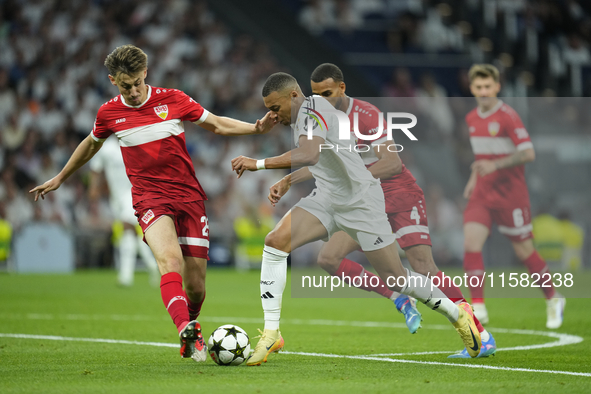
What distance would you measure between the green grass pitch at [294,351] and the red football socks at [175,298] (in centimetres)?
37

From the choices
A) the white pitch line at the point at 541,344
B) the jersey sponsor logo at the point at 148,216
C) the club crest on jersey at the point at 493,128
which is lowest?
the white pitch line at the point at 541,344

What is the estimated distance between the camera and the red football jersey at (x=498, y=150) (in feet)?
30.1

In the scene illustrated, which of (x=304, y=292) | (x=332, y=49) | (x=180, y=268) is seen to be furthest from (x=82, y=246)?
(x=180, y=268)

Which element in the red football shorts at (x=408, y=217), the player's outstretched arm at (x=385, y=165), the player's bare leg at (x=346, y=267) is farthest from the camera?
the red football shorts at (x=408, y=217)

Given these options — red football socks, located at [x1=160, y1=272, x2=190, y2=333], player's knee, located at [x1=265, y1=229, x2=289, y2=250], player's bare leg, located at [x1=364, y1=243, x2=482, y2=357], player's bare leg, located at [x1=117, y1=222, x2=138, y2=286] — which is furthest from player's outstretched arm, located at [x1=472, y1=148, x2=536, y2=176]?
player's bare leg, located at [x1=117, y1=222, x2=138, y2=286]

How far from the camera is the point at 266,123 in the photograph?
6461 millimetres

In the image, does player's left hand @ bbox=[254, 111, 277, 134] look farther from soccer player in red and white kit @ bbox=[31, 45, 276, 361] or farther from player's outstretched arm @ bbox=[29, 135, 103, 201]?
player's outstretched arm @ bbox=[29, 135, 103, 201]

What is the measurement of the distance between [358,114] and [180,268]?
2087 millimetres

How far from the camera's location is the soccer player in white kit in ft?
20.3

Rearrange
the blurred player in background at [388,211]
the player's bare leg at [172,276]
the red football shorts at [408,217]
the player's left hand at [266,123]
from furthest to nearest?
the red football shorts at [408,217] < the blurred player in background at [388,211] < the player's left hand at [266,123] < the player's bare leg at [172,276]

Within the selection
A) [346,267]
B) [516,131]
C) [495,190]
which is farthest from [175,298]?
[516,131]

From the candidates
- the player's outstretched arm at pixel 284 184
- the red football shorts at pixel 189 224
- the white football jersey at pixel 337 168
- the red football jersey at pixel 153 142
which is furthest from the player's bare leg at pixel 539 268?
the red football jersey at pixel 153 142

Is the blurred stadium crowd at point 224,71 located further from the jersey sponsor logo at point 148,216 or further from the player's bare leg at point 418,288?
the jersey sponsor logo at point 148,216

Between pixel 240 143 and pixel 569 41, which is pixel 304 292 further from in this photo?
pixel 569 41
